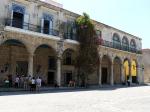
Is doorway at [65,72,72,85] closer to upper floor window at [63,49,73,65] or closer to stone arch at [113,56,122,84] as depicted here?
upper floor window at [63,49,73,65]

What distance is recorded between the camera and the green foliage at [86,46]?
93.7 feet

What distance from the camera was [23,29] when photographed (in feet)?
76.0

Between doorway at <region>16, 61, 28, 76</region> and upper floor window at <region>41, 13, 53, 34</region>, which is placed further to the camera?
doorway at <region>16, 61, 28, 76</region>

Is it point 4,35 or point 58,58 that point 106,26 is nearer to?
point 58,58

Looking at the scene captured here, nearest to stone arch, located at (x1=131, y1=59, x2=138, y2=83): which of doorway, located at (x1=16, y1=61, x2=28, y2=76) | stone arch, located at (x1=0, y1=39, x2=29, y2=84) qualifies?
doorway, located at (x1=16, y1=61, x2=28, y2=76)

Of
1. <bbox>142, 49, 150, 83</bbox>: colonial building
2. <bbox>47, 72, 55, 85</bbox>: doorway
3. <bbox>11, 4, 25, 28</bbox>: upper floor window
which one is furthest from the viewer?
<bbox>142, 49, 150, 83</bbox>: colonial building

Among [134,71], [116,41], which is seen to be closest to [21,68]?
[116,41]

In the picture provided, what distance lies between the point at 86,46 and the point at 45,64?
5.11 m

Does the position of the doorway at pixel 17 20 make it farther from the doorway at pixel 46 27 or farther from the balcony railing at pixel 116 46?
the balcony railing at pixel 116 46

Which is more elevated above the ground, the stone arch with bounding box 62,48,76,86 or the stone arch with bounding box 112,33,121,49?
the stone arch with bounding box 112,33,121,49

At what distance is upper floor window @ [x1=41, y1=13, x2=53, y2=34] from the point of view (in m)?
26.2

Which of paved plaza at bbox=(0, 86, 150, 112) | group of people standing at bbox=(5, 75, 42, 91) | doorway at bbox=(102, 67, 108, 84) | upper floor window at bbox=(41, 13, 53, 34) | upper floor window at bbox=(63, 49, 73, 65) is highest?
upper floor window at bbox=(41, 13, 53, 34)

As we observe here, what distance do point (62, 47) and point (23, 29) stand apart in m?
5.42

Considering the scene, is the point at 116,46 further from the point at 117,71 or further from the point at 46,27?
the point at 46,27
